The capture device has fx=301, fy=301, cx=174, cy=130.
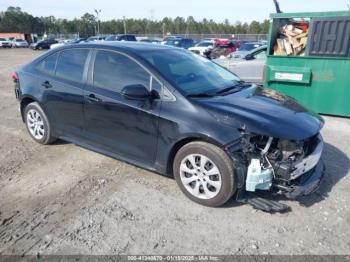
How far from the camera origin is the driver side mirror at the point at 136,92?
10.8 feet

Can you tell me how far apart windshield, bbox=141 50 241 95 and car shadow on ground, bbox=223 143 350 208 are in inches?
53.8

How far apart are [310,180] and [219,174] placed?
1022 mm

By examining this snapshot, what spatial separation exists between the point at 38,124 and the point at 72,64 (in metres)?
1.31

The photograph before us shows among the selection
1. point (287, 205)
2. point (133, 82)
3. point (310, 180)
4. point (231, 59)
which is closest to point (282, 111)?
point (310, 180)

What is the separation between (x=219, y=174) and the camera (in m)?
3.06

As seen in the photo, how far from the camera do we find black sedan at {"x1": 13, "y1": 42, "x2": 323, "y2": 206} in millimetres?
2990

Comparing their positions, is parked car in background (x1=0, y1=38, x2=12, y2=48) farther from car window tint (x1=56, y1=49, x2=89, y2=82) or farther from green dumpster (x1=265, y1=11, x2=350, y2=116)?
car window tint (x1=56, y1=49, x2=89, y2=82)

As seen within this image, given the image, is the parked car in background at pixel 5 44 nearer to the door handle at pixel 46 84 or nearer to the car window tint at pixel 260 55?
the car window tint at pixel 260 55

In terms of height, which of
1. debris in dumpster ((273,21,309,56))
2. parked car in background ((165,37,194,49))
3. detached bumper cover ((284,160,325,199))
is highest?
debris in dumpster ((273,21,309,56))

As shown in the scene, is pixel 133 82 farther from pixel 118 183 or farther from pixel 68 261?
pixel 68 261

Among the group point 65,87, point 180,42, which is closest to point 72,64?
point 65,87

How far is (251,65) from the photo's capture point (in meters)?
8.36

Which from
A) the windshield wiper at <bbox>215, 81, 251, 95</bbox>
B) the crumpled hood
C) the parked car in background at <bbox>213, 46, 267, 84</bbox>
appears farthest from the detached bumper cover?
the parked car in background at <bbox>213, 46, 267, 84</bbox>

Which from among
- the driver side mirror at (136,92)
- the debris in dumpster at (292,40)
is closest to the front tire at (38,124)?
the driver side mirror at (136,92)
